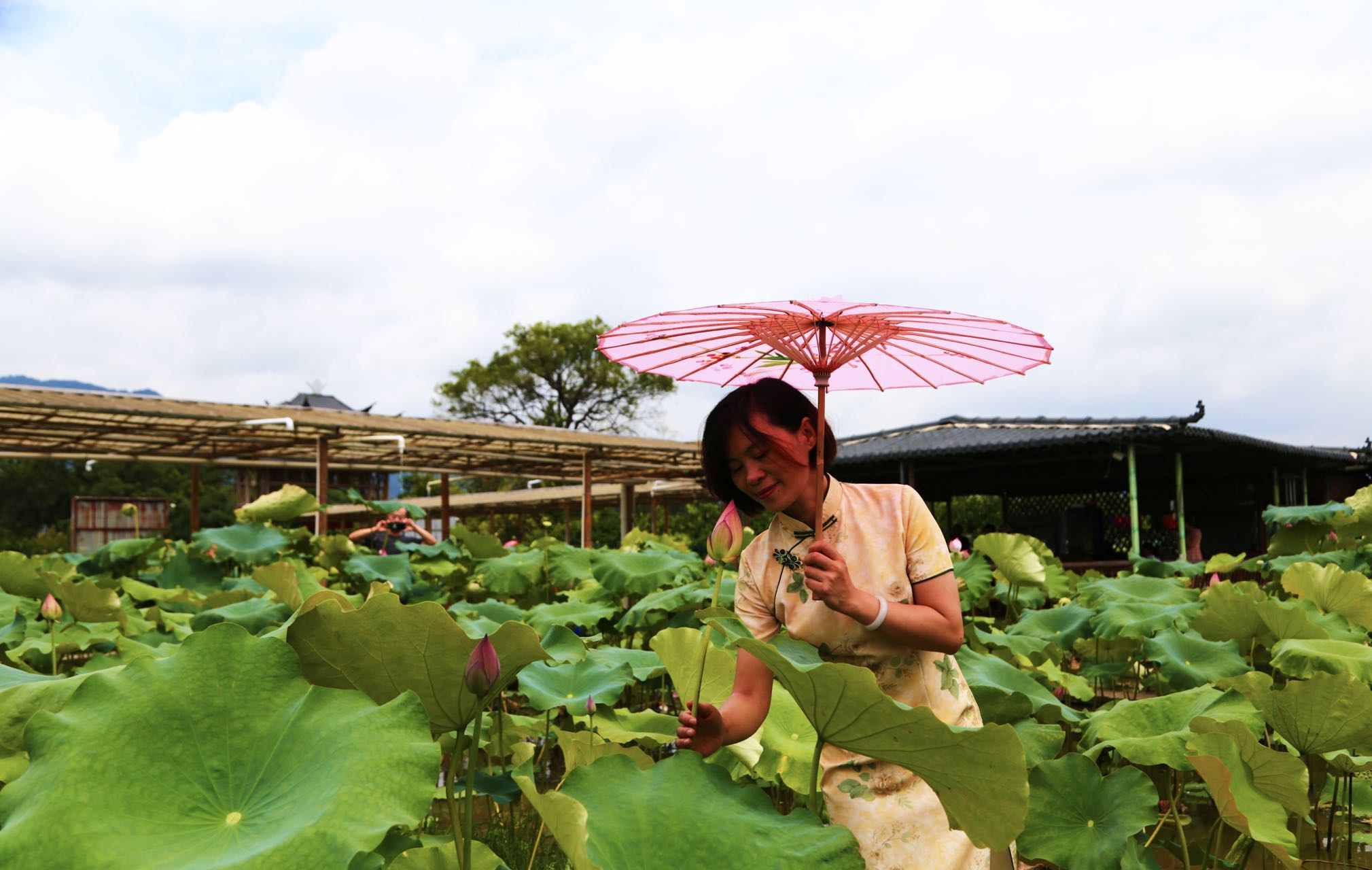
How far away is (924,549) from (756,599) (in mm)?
264

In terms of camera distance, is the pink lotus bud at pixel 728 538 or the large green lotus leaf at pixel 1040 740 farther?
the large green lotus leaf at pixel 1040 740

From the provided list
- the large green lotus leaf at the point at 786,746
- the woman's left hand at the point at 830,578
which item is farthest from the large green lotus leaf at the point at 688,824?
the large green lotus leaf at the point at 786,746

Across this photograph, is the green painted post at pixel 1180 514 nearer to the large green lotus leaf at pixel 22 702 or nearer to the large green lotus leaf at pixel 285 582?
the large green lotus leaf at pixel 285 582

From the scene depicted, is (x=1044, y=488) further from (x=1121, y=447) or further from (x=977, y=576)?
(x=977, y=576)

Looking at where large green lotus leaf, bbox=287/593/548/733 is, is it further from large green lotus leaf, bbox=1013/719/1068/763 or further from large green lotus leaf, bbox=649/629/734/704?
large green lotus leaf, bbox=1013/719/1068/763

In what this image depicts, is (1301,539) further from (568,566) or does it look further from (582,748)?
(582,748)

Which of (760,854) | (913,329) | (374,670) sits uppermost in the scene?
(913,329)

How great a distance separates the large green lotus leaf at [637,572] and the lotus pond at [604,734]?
13 mm

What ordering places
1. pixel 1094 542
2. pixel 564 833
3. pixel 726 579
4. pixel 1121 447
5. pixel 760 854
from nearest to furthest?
pixel 564 833 → pixel 760 854 → pixel 726 579 → pixel 1121 447 → pixel 1094 542

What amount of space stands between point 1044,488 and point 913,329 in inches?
521

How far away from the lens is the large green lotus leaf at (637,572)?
132 inches

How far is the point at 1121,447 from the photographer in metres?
9.50

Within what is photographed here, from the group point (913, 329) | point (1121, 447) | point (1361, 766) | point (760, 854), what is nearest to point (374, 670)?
point (760, 854)

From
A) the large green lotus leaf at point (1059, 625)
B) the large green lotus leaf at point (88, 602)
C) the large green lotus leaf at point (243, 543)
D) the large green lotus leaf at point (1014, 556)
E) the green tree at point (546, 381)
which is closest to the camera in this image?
the large green lotus leaf at point (88, 602)
